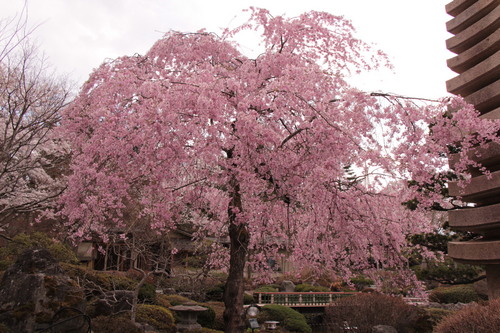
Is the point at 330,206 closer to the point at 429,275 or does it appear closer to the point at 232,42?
the point at 232,42

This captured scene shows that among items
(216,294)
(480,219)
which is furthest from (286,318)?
(480,219)

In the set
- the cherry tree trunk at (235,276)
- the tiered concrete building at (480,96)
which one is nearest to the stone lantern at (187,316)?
the cherry tree trunk at (235,276)

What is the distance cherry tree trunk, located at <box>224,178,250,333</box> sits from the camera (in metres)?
6.93

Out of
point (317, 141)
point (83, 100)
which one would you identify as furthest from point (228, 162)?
point (83, 100)

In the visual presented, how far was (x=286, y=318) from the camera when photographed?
1472 centimetres

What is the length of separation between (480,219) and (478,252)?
2.23 feet

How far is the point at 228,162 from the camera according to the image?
21.0 ft

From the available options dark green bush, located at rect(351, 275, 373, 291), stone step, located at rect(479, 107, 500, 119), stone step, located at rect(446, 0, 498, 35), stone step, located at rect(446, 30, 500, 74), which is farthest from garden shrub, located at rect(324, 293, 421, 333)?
dark green bush, located at rect(351, 275, 373, 291)

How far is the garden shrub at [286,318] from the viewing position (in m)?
14.3

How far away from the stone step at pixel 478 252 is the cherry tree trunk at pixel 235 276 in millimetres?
4646

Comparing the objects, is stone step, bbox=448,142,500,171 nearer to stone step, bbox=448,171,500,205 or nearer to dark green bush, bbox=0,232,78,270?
stone step, bbox=448,171,500,205

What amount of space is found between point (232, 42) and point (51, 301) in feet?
20.7

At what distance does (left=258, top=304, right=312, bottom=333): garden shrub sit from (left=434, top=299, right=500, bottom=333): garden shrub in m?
9.39

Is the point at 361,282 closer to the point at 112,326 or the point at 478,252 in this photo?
the point at 478,252
